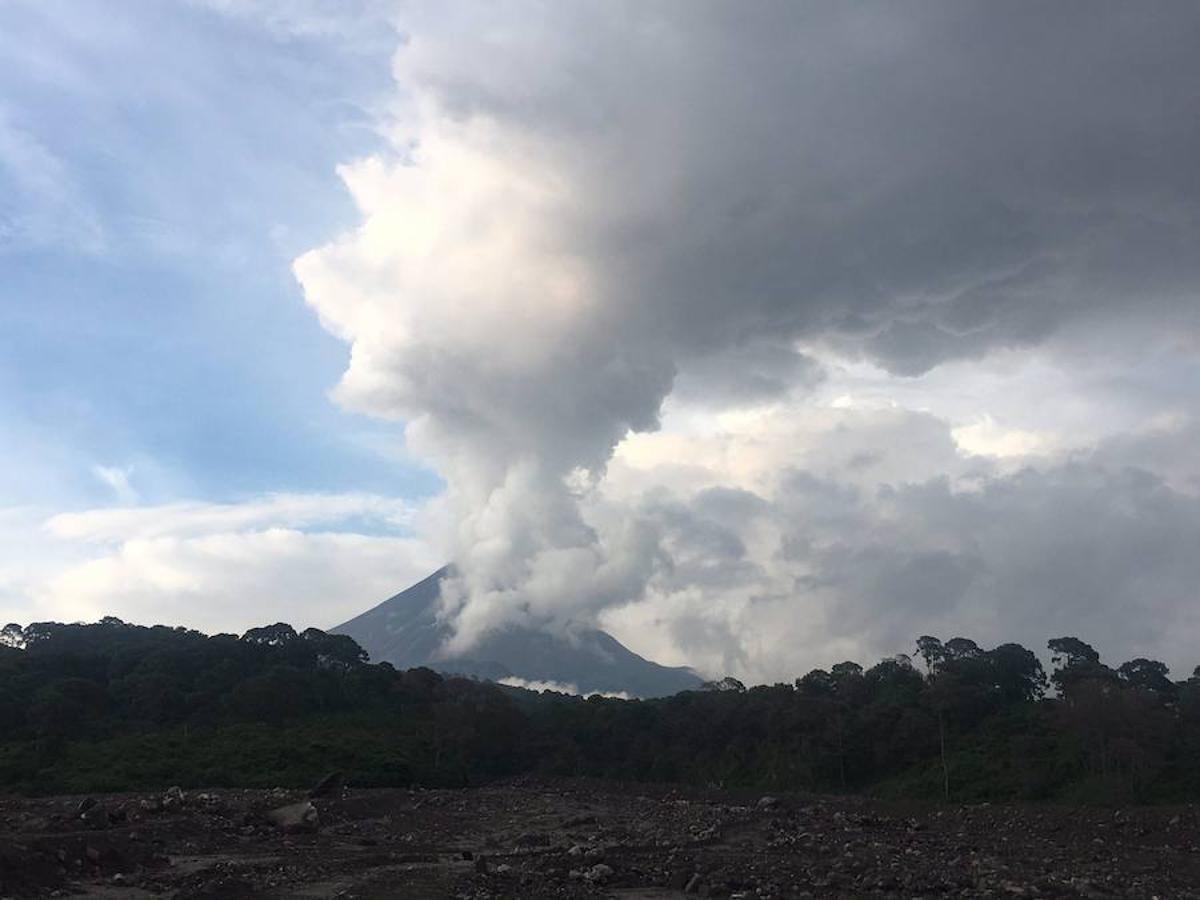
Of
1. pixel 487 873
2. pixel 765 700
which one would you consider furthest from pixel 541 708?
pixel 487 873

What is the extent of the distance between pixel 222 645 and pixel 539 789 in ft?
95.4

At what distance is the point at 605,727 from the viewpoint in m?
52.1

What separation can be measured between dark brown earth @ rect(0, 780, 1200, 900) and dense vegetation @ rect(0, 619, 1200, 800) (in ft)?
23.4

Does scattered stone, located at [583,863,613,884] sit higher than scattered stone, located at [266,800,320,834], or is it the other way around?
scattered stone, located at [266,800,320,834]

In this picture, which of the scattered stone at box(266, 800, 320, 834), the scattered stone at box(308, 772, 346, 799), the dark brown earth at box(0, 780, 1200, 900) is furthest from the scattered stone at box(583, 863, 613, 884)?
the scattered stone at box(308, 772, 346, 799)

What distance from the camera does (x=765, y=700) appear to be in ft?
165

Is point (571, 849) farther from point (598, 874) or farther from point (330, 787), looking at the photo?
point (330, 787)

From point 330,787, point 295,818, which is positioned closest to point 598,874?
point 295,818

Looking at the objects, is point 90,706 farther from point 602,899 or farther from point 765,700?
point 602,899

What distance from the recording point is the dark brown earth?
54.4 ft

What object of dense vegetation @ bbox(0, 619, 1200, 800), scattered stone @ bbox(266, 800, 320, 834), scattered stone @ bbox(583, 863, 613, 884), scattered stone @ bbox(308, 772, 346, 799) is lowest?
scattered stone @ bbox(583, 863, 613, 884)

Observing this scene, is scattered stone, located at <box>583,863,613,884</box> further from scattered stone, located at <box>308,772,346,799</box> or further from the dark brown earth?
scattered stone, located at <box>308,772,346,799</box>

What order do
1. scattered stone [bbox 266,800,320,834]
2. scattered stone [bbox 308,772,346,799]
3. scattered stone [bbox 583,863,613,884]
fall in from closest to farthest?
scattered stone [bbox 583,863,613,884] → scattered stone [bbox 266,800,320,834] → scattered stone [bbox 308,772,346,799]

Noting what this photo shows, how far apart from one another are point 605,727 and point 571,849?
31.4 meters
